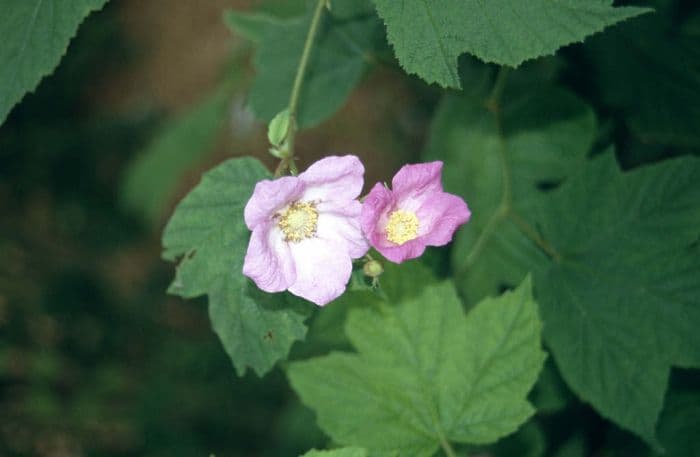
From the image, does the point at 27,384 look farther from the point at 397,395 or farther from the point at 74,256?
the point at 397,395

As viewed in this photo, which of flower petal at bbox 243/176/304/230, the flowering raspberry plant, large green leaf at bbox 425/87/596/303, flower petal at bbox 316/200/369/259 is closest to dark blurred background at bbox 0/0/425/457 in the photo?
large green leaf at bbox 425/87/596/303

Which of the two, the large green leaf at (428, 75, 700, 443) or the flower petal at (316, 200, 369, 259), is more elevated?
the flower petal at (316, 200, 369, 259)

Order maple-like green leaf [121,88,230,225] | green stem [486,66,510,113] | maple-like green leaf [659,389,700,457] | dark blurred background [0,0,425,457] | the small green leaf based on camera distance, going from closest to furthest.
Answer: the small green leaf < maple-like green leaf [659,389,700,457] < green stem [486,66,510,113] < dark blurred background [0,0,425,457] < maple-like green leaf [121,88,230,225]

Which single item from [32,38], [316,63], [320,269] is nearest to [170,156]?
[316,63]

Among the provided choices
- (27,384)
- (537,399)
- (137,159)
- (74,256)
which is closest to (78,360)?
(27,384)

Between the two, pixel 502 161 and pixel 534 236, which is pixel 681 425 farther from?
pixel 502 161

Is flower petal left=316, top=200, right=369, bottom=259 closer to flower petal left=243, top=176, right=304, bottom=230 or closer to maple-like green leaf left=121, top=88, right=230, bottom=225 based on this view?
flower petal left=243, top=176, right=304, bottom=230
